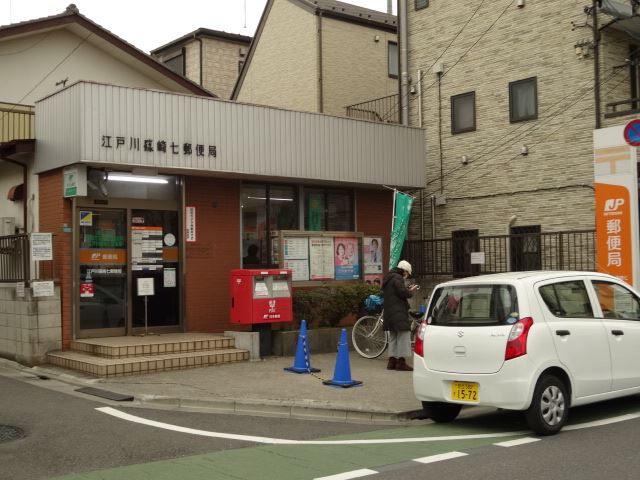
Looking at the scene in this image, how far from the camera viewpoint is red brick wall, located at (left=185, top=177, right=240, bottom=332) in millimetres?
14125

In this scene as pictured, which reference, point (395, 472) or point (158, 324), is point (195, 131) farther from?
point (395, 472)

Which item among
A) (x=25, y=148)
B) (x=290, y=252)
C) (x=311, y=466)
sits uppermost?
(x=25, y=148)

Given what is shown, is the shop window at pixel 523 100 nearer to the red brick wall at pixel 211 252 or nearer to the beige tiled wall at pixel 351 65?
the beige tiled wall at pixel 351 65

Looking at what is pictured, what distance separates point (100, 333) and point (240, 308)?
8.80 ft

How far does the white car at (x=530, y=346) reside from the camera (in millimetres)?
7270

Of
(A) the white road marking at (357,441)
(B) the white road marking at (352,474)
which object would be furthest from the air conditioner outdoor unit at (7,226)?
(B) the white road marking at (352,474)

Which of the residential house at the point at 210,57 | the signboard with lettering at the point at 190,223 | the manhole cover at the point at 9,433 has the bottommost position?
the manhole cover at the point at 9,433

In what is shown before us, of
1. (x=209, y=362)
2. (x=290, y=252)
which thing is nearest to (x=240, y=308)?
(x=209, y=362)

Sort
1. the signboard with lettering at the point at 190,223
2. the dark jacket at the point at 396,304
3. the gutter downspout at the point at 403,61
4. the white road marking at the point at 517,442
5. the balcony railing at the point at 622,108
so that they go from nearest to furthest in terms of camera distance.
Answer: the white road marking at the point at 517,442, the dark jacket at the point at 396,304, the signboard with lettering at the point at 190,223, the balcony railing at the point at 622,108, the gutter downspout at the point at 403,61

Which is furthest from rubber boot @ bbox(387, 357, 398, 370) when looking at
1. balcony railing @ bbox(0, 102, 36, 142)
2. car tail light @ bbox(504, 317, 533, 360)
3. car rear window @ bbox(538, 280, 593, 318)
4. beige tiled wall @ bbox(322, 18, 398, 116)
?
beige tiled wall @ bbox(322, 18, 398, 116)

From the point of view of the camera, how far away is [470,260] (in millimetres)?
17500

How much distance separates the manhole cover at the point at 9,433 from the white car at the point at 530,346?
14.4 feet

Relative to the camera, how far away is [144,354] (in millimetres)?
11844

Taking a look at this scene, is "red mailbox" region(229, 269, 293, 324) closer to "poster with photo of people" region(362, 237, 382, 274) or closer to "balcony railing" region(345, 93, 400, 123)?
"poster with photo of people" region(362, 237, 382, 274)
